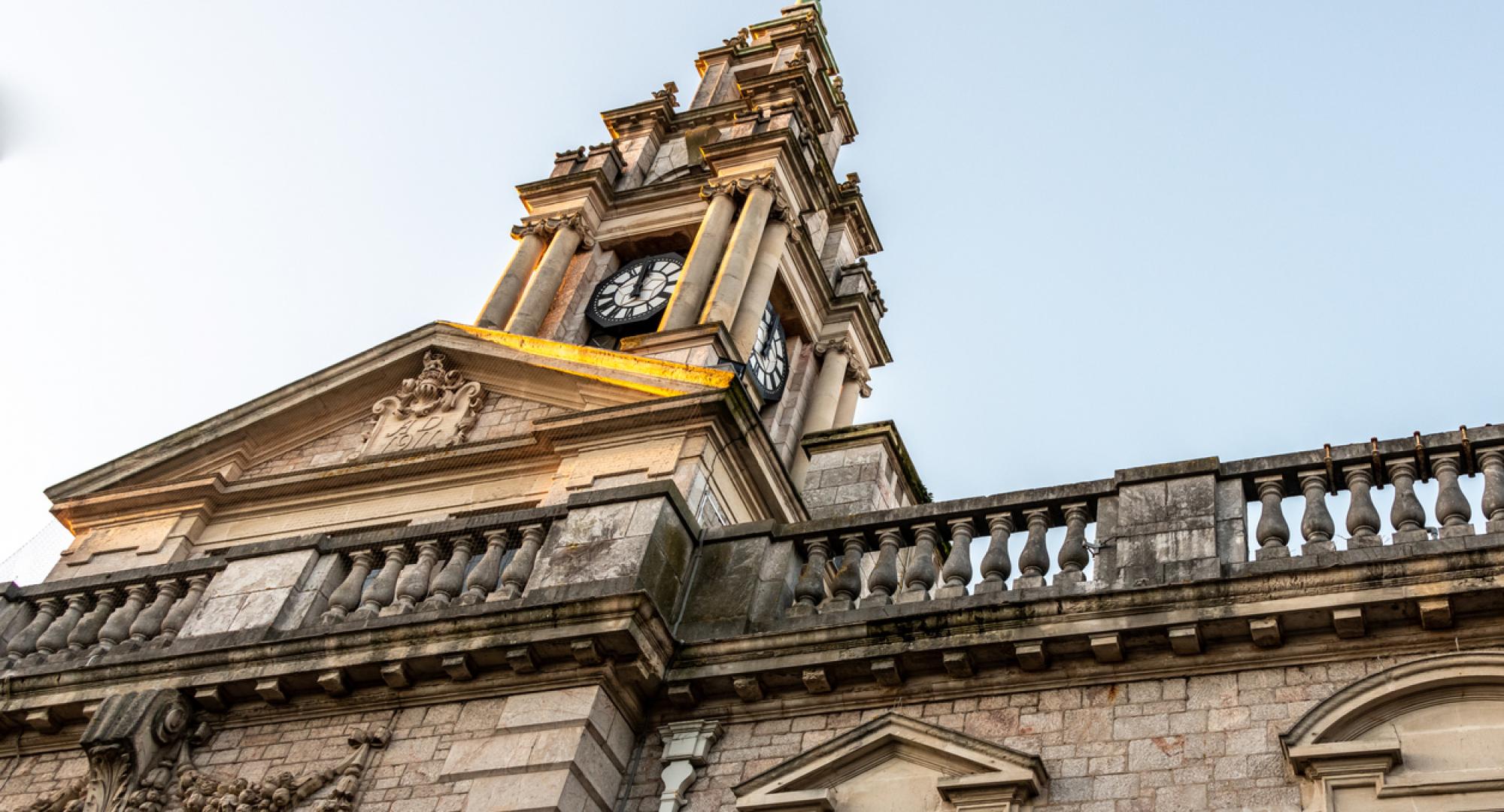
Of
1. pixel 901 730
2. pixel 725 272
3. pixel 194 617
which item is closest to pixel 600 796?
pixel 901 730

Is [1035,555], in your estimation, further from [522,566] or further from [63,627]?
[63,627]

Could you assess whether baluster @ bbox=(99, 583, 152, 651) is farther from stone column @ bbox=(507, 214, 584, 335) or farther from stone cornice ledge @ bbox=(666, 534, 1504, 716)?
stone column @ bbox=(507, 214, 584, 335)

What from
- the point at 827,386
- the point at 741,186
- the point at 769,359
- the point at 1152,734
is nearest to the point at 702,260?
the point at 769,359

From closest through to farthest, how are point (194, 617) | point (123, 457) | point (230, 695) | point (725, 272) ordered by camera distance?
point (230, 695) → point (194, 617) → point (123, 457) → point (725, 272)

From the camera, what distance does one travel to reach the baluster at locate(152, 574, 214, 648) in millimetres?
12281

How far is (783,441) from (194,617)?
9.58 m

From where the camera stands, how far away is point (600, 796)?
1006cm

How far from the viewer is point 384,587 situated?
1192 cm

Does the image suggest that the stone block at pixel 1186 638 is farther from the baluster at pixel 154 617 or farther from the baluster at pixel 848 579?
the baluster at pixel 154 617

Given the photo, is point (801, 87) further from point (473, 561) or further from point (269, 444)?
point (473, 561)

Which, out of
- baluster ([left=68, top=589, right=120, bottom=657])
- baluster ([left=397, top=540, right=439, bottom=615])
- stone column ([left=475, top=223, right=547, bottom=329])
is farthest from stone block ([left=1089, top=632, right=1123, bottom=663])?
stone column ([left=475, top=223, right=547, bottom=329])

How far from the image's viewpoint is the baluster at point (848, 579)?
10.9m

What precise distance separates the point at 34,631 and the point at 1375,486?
10.0m

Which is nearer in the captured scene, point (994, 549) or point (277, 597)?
point (994, 549)
